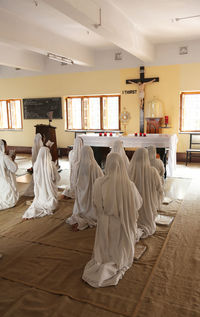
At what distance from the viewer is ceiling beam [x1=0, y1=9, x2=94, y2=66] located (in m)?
6.81

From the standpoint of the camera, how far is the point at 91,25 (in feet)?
18.6

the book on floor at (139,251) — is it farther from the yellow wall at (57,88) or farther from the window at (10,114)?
the window at (10,114)

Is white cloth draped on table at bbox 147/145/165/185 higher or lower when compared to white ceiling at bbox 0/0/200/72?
lower

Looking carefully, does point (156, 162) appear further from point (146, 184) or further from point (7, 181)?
point (7, 181)

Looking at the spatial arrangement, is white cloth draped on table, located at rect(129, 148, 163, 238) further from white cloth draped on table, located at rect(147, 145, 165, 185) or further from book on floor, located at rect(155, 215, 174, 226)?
white cloth draped on table, located at rect(147, 145, 165, 185)

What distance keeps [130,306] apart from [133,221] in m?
0.85

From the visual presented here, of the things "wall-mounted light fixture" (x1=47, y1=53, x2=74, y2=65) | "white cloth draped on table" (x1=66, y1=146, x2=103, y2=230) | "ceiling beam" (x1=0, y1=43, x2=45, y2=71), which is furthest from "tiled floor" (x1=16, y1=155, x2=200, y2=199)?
"ceiling beam" (x1=0, y1=43, x2=45, y2=71)

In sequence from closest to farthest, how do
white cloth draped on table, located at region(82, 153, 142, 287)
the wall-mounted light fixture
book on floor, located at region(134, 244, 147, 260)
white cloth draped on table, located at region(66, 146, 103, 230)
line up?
white cloth draped on table, located at region(82, 153, 142, 287), book on floor, located at region(134, 244, 147, 260), white cloth draped on table, located at region(66, 146, 103, 230), the wall-mounted light fixture

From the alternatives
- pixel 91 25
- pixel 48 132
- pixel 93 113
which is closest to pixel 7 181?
pixel 48 132

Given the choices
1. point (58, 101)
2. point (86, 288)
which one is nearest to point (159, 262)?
point (86, 288)

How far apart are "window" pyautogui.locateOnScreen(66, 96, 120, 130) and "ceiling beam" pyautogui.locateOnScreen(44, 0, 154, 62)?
315 centimetres

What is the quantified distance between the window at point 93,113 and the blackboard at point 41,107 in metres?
0.44

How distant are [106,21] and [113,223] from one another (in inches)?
183

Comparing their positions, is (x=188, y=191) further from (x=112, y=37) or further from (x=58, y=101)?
(x=58, y=101)
